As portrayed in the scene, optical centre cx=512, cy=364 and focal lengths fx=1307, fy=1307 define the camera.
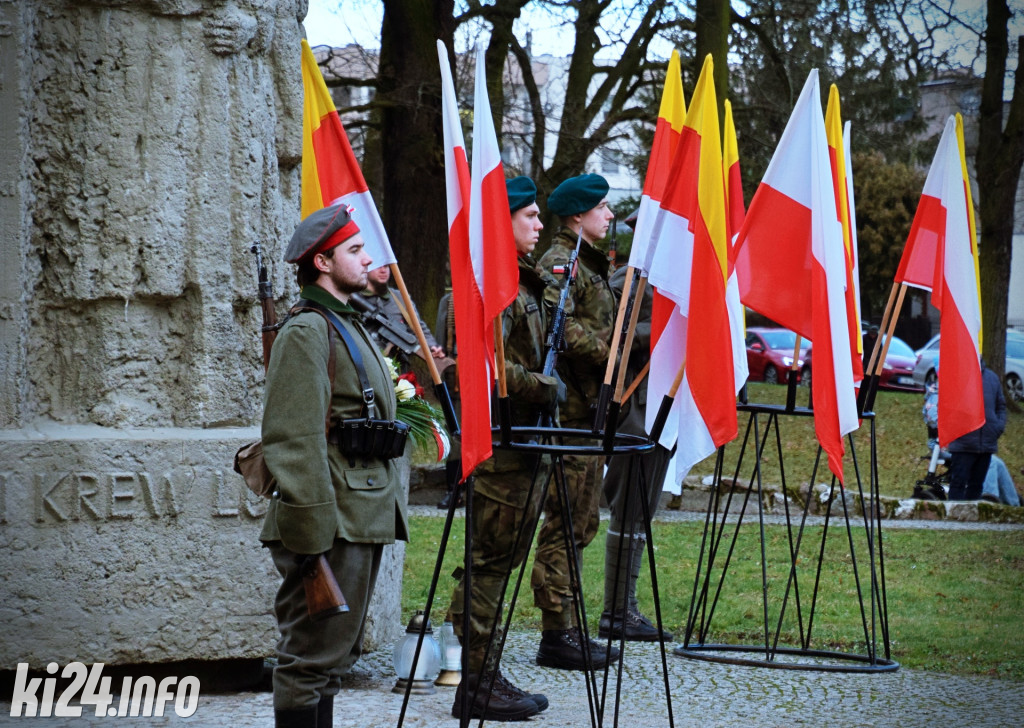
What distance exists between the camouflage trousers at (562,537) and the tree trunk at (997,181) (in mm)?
14399

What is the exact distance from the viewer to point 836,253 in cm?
520

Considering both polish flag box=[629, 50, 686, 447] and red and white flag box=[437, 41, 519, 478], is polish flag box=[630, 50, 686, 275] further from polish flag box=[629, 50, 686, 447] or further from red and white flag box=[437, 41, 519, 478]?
red and white flag box=[437, 41, 519, 478]

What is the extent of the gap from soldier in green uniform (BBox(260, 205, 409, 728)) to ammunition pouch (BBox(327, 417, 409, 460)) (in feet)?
0.06

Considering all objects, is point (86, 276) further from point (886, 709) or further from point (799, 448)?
point (799, 448)

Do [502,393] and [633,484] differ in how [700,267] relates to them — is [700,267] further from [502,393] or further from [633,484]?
[633,484]

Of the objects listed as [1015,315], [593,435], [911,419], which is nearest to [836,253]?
[593,435]

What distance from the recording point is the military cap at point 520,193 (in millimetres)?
5598

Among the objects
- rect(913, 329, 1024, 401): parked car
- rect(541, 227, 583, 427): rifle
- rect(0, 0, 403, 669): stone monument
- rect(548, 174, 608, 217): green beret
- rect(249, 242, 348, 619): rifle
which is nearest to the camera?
rect(249, 242, 348, 619): rifle

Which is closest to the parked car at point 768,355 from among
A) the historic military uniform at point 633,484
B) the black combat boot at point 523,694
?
the historic military uniform at point 633,484

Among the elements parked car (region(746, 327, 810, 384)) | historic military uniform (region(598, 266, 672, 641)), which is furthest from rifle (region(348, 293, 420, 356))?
parked car (region(746, 327, 810, 384))

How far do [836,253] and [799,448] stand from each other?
12778mm

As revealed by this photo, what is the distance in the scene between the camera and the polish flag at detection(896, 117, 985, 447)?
5.98 m

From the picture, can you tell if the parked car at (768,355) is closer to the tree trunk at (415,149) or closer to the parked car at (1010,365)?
the parked car at (1010,365)

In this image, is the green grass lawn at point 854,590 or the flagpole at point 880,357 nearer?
the flagpole at point 880,357
